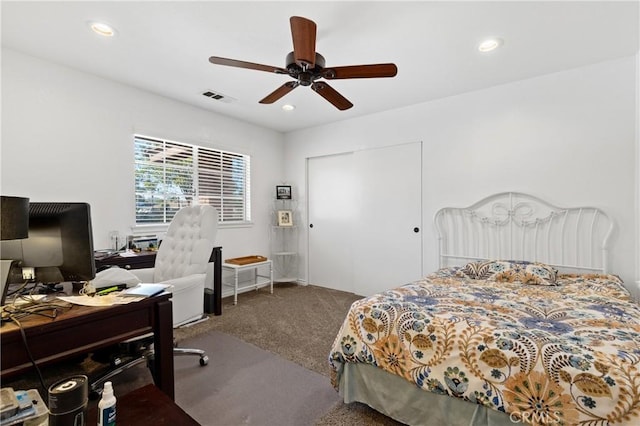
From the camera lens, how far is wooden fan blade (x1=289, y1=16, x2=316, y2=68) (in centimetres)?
164

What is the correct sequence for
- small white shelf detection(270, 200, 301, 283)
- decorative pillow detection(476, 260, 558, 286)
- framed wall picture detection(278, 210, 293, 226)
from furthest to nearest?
1. small white shelf detection(270, 200, 301, 283)
2. framed wall picture detection(278, 210, 293, 226)
3. decorative pillow detection(476, 260, 558, 286)

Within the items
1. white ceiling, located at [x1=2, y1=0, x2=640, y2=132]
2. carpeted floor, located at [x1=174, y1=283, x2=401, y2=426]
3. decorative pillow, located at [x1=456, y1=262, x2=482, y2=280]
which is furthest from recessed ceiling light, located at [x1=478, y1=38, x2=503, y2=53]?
carpeted floor, located at [x1=174, y1=283, x2=401, y2=426]

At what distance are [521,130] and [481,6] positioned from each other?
1584mm

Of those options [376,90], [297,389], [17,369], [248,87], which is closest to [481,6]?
[376,90]

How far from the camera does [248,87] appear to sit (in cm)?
323

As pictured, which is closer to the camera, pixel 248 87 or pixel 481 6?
pixel 481 6

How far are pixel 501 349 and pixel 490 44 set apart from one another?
7.58 ft

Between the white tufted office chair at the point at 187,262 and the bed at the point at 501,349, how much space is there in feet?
3.86

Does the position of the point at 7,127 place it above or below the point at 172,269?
above

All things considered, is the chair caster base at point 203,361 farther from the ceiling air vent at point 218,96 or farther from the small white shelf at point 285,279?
the ceiling air vent at point 218,96

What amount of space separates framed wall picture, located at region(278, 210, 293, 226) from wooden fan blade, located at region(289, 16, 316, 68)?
122 inches

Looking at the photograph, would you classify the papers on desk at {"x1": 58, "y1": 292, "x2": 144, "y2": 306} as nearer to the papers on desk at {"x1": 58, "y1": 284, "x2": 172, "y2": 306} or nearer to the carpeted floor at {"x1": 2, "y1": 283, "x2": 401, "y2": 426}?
the papers on desk at {"x1": 58, "y1": 284, "x2": 172, "y2": 306}

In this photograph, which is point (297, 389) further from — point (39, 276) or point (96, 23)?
point (96, 23)

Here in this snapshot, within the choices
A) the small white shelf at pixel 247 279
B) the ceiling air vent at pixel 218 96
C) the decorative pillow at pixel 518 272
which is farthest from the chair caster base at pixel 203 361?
the ceiling air vent at pixel 218 96
